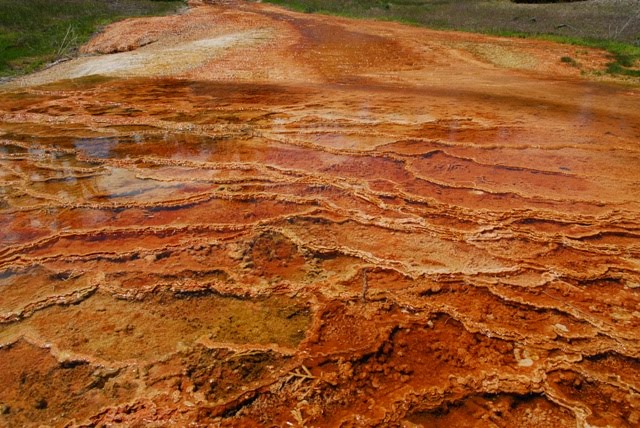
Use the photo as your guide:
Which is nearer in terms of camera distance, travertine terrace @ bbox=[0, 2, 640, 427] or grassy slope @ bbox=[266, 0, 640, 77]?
travertine terrace @ bbox=[0, 2, 640, 427]

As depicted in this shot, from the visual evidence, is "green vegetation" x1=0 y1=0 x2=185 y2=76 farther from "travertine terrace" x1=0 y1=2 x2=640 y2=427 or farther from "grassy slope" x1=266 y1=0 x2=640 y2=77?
"grassy slope" x1=266 y1=0 x2=640 y2=77

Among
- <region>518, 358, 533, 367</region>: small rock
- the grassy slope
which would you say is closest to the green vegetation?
the grassy slope

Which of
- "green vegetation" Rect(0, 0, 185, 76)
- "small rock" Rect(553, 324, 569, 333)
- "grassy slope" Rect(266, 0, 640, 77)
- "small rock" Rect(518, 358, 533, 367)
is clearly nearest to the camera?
"small rock" Rect(518, 358, 533, 367)

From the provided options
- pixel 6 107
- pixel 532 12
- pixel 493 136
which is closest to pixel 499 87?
pixel 493 136

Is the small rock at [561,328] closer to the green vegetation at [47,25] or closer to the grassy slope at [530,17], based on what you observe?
the grassy slope at [530,17]

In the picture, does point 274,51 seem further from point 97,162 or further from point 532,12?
point 532,12

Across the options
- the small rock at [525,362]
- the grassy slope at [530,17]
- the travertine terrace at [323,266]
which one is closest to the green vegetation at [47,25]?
the travertine terrace at [323,266]
